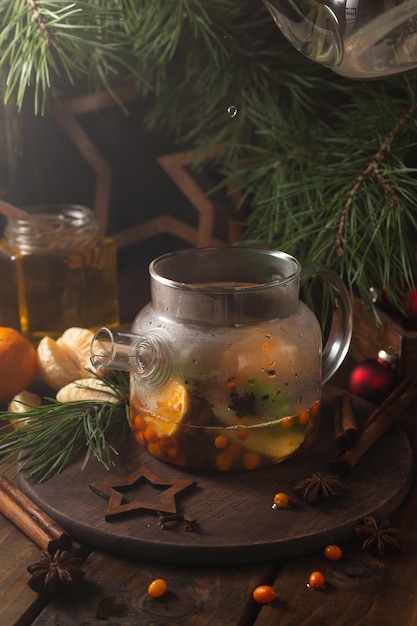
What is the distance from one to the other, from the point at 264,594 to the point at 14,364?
355 millimetres

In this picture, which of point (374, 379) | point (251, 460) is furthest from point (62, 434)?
point (374, 379)

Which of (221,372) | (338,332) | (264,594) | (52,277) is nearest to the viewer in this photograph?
(264,594)

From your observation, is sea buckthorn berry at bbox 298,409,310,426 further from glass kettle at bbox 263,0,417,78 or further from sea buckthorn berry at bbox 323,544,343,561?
glass kettle at bbox 263,0,417,78

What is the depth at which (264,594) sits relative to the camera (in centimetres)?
48

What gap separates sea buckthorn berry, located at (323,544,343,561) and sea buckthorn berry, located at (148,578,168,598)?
108 millimetres

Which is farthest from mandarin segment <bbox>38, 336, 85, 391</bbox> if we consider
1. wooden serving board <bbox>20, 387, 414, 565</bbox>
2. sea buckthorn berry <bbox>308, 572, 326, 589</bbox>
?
sea buckthorn berry <bbox>308, 572, 326, 589</bbox>

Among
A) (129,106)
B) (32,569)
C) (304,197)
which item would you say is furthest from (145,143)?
(32,569)

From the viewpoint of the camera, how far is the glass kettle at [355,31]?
0.50m

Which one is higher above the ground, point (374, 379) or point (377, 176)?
point (377, 176)

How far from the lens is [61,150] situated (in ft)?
3.43

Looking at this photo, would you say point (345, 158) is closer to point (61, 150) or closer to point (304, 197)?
point (304, 197)

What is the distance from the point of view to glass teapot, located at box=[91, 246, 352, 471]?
0.59 m

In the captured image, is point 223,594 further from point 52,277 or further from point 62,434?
point 52,277

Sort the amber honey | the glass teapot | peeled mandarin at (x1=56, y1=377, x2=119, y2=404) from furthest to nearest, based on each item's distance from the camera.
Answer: the amber honey, peeled mandarin at (x1=56, y1=377, x2=119, y2=404), the glass teapot
